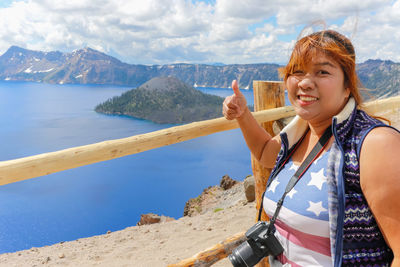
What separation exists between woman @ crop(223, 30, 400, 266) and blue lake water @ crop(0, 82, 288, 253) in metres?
21.6

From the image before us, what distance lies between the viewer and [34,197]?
4112cm

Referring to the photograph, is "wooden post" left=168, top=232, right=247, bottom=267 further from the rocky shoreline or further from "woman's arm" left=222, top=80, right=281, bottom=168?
the rocky shoreline

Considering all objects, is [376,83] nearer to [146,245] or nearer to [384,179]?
[384,179]

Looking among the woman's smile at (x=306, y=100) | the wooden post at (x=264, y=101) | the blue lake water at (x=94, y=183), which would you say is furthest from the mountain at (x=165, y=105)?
the woman's smile at (x=306, y=100)

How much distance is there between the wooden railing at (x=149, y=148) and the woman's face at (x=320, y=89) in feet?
0.66

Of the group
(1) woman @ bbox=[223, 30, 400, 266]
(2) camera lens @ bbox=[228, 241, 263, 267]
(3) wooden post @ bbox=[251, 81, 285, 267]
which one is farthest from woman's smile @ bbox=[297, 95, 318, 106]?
(3) wooden post @ bbox=[251, 81, 285, 267]

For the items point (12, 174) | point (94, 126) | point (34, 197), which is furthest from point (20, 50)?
point (12, 174)

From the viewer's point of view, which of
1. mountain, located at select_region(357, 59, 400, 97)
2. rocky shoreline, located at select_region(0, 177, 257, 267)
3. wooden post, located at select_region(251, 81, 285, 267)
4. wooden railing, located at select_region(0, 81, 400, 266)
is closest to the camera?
mountain, located at select_region(357, 59, 400, 97)

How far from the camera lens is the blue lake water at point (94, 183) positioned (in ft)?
116

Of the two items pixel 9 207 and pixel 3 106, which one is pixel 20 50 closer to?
pixel 3 106

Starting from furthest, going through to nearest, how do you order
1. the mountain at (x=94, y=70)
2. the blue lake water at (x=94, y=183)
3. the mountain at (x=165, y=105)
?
the mountain at (x=94, y=70), the mountain at (x=165, y=105), the blue lake water at (x=94, y=183)

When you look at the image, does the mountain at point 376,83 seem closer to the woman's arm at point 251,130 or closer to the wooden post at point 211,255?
the woman's arm at point 251,130

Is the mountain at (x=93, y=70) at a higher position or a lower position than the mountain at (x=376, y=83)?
higher

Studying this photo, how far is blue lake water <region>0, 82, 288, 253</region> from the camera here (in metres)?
35.3
